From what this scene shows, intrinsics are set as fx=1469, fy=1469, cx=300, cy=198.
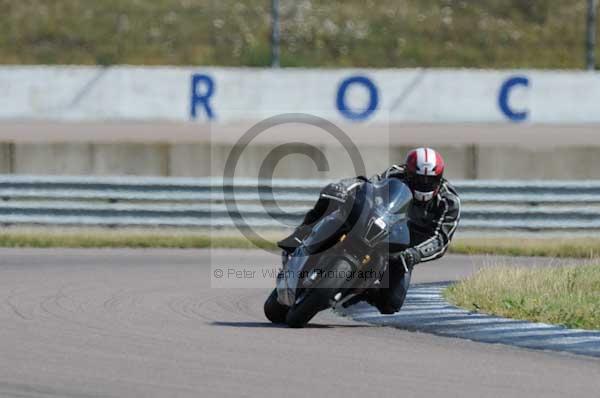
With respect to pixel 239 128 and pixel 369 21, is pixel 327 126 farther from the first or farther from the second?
pixel 369 21

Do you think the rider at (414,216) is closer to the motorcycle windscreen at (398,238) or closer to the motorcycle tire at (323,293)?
the motorcycle windscreen at (398,238)

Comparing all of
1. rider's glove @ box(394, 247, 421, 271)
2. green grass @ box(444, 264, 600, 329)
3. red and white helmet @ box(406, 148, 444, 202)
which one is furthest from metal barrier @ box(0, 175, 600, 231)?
rider's glove @ box(394, 247, 421, 271)

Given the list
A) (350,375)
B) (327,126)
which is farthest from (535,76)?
(350,375)

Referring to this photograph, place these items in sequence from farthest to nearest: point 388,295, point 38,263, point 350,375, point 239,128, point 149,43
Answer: point 149,43 → point 239,128 → point 38,263 → point 388,295 → point 350,375

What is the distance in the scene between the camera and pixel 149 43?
33.8m

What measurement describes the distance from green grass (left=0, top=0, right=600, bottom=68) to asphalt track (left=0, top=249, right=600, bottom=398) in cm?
2051

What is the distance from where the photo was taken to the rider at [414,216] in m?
10.2

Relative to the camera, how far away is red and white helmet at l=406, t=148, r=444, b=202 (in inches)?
429

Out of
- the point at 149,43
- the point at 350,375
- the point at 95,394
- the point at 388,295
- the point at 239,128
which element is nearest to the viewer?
the point at 95,394

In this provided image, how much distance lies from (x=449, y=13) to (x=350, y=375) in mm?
27573

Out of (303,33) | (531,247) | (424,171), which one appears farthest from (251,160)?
(303,33)

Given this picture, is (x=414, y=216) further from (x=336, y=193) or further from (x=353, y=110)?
(x=353, y=110)

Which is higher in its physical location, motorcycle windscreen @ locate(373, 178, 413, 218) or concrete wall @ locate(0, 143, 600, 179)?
motorcycle windscreen @ locate(373, 178, 413, 218)

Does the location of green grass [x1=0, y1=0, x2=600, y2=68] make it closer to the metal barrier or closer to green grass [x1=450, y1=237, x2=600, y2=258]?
the metal barrier
